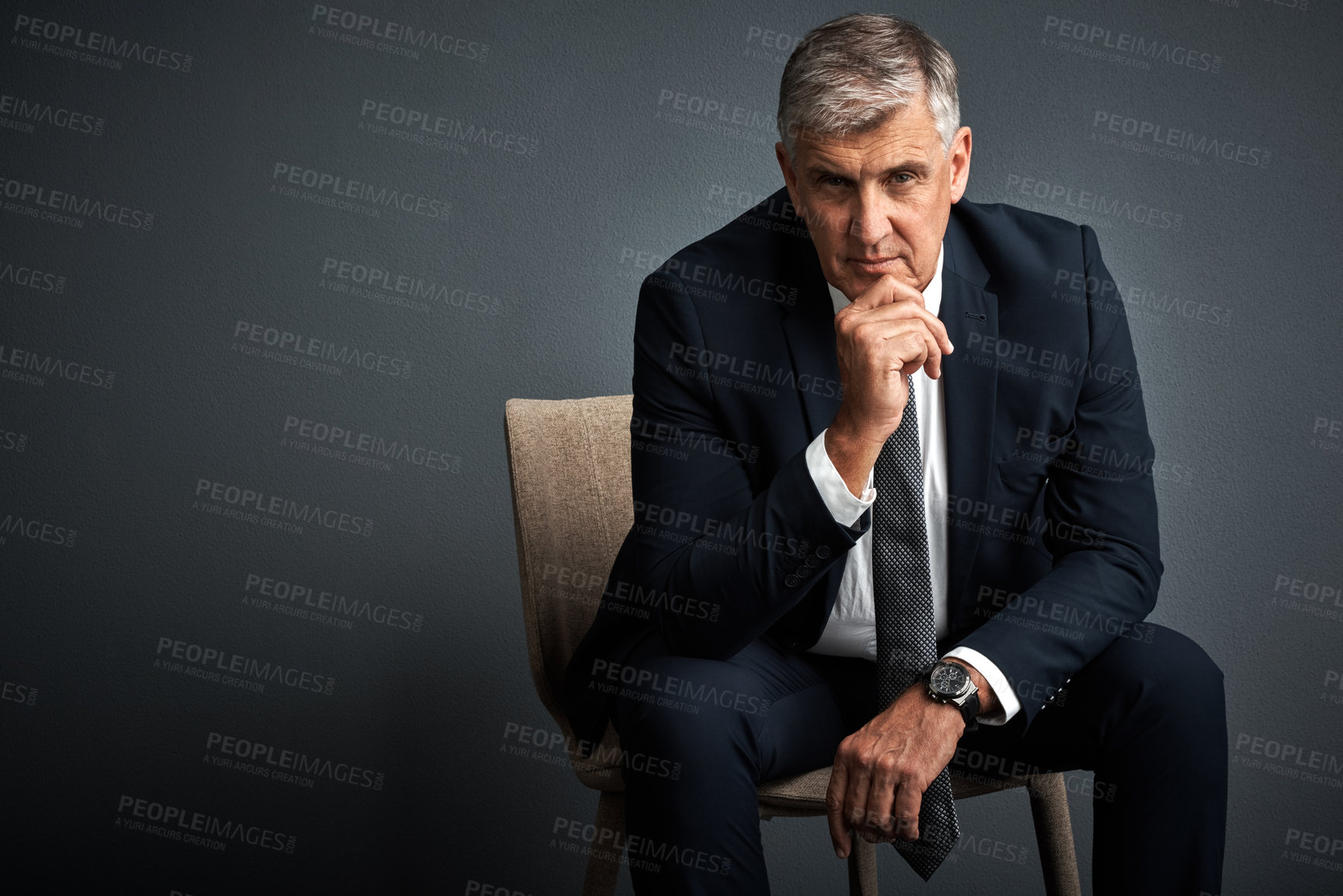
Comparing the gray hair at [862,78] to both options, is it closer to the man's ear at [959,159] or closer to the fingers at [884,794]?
the man's ear at [959,159]

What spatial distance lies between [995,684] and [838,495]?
33 cm

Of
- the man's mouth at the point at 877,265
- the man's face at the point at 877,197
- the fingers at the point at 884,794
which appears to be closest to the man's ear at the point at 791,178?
the man's face at the point at 877,197

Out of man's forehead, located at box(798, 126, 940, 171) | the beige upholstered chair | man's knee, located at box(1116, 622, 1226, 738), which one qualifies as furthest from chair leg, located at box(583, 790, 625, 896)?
man's forehead, located at box(798, 126, 940, 171)

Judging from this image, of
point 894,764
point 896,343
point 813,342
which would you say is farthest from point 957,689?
point 813,342

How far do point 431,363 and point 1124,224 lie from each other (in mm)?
1696

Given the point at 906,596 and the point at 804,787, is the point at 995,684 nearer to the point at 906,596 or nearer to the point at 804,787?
the point at 906,596

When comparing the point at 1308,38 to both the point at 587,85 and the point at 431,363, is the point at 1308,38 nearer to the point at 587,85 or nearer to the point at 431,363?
the point at 587,85

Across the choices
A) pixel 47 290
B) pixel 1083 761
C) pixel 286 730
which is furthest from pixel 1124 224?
pixel 47 290

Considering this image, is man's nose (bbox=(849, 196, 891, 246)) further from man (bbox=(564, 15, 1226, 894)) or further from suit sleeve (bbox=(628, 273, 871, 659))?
suit sleeve (bbox=(628, 273, 871, 659))

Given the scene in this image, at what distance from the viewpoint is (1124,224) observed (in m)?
2.70

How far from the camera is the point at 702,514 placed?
5.44 ft

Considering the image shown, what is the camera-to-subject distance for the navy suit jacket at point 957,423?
1.67m

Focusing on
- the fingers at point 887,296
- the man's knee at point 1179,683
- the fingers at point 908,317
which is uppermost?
the fingers at point 887,296

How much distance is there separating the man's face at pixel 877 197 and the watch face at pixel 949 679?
549 mm
